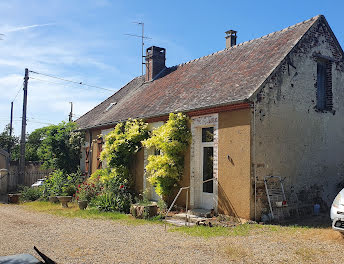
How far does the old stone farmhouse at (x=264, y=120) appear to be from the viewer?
352 inches

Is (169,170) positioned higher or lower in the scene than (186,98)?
lower

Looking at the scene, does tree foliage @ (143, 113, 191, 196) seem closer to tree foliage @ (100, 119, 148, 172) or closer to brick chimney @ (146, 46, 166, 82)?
tree foliage @ (100, 119, 148, 172)

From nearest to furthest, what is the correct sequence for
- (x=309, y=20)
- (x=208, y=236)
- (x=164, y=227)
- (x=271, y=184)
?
1. (x=208, y=236)
2. (x=164, y=227)
3. (x=271, y=184)
4. (x=309, y=20)

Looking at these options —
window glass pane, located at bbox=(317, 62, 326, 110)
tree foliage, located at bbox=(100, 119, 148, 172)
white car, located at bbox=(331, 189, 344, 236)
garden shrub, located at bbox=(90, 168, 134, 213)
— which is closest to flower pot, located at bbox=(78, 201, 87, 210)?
garden shrub, located at bbox=(90, 168, 134, 213)

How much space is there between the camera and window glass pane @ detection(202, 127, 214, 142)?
10.1m

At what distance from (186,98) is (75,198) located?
5.81 m

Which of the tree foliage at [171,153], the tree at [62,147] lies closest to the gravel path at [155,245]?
the tree foliage at [171,153]

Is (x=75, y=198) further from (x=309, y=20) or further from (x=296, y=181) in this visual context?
(x=309, y=20)

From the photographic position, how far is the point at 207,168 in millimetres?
10109

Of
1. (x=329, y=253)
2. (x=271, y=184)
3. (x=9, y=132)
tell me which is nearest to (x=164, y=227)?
(x=271, y=184)

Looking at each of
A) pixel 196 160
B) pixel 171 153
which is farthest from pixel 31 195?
pixel 196 160

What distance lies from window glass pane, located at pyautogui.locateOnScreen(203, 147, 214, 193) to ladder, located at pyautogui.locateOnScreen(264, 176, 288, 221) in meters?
1.66

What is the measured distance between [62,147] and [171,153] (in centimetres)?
803

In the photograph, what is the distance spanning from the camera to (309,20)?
36.3 feet
